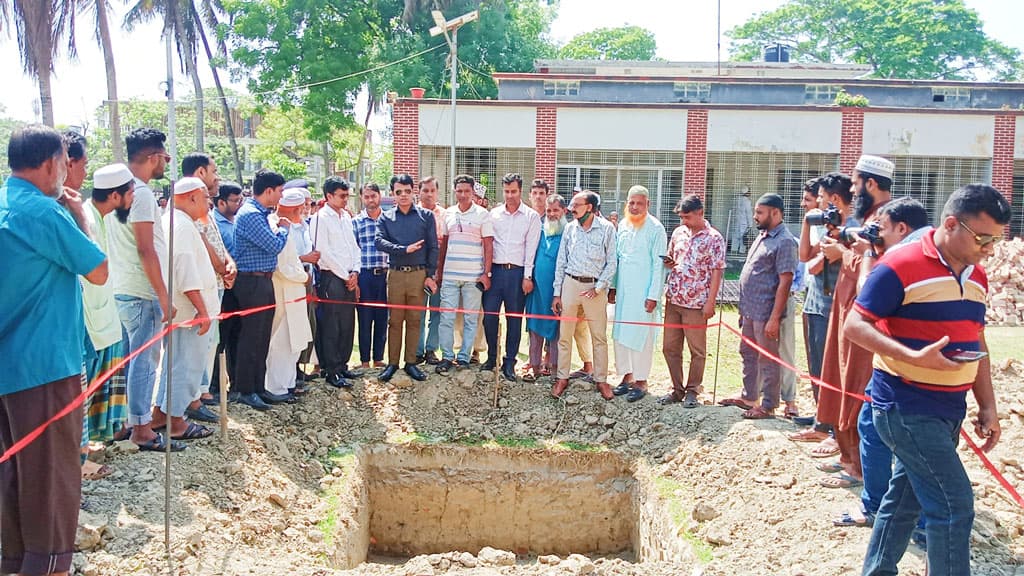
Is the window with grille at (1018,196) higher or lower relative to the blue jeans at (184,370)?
higher

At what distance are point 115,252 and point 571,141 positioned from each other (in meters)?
14.6

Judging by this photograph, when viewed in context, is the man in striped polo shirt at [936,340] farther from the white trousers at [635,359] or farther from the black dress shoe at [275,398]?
the black dress shoe at [275,398]

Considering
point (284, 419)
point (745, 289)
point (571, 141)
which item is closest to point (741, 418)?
point (745, 289)

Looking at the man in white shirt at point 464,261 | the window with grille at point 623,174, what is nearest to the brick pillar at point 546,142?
the window with grille at point 623,174

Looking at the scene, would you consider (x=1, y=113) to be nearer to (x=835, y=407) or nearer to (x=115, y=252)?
(x=115, y=252)

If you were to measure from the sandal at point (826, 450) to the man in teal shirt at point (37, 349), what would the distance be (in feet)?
15.2

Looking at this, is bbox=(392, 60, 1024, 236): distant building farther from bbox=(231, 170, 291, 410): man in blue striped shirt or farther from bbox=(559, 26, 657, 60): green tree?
bbox=(559, 26, 657, 60): green tree

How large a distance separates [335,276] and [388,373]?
1065mm

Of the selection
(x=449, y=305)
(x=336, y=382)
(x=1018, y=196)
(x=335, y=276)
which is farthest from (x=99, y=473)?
(x=1018, y=196)

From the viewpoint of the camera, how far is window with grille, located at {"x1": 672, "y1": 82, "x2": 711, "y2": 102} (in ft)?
67.2

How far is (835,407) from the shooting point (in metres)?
5.21

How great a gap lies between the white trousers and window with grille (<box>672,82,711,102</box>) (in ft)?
47.9

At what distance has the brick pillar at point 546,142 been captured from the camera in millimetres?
18500

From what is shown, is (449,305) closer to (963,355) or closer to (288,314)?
(288,314)
